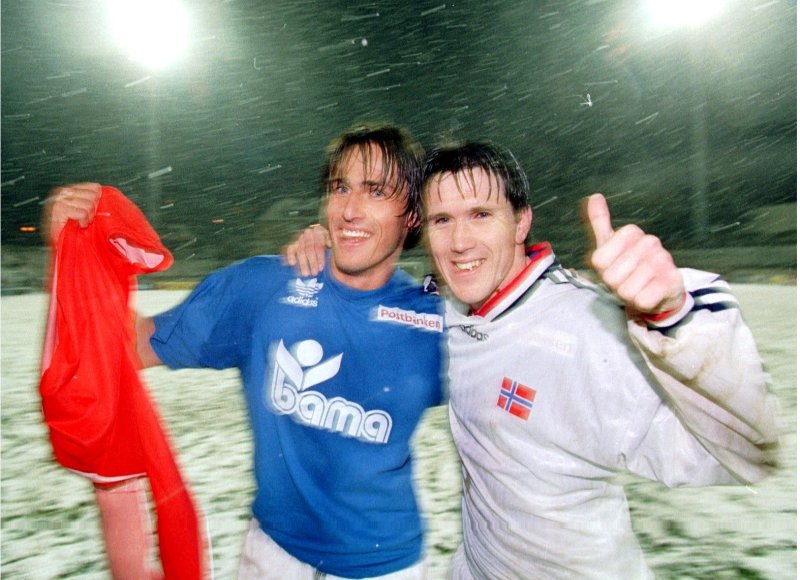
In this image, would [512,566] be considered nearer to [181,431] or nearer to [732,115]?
[181,431]

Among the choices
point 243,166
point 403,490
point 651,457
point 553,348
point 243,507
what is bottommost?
point 243,507

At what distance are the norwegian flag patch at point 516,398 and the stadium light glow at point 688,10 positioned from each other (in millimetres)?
10364

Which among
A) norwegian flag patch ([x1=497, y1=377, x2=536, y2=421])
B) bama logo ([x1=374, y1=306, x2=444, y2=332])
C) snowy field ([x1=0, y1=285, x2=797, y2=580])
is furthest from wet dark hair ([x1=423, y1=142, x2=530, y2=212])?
snowy field ([x1=0, y1=285, x2=797, y2=580])

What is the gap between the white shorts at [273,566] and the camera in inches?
55.5

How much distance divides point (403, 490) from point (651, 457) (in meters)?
0.63

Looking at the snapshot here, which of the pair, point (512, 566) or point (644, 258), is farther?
point (512, 566)

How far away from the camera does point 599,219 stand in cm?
88

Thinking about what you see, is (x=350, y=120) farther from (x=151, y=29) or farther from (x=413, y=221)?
(x=413, y=221)

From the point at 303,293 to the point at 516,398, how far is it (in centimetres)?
63

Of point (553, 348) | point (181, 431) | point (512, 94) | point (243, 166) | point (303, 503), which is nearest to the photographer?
point (553, 348)

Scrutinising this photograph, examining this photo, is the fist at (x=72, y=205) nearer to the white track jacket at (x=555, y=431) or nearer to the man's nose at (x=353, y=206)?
the man's nose at (x=353, y=206)

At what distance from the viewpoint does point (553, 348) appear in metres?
1.24

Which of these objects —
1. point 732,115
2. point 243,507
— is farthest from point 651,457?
point 732,115

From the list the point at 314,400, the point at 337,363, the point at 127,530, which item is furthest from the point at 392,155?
the point at 127,530
